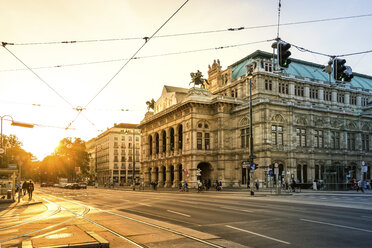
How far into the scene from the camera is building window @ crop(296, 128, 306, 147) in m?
57.1

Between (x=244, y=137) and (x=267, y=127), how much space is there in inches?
235

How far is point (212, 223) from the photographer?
14031 millimetres

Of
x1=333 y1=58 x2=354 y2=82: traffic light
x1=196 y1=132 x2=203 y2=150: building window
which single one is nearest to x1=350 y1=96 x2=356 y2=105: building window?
x1=196 y1=132 x2=203 y2=150: building window

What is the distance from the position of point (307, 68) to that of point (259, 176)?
30.4m

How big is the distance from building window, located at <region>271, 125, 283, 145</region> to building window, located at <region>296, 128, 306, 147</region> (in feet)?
11.5

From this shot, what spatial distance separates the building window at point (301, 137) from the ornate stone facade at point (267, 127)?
0.56 feet

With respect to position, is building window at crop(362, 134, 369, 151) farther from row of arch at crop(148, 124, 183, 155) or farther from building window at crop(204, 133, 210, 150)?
row of arch at crop(148, 124, 183, 155)

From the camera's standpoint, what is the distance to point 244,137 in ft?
193

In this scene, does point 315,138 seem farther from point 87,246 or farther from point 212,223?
point 87,246

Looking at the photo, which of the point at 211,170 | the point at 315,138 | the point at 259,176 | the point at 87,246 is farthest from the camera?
the point at 211,170

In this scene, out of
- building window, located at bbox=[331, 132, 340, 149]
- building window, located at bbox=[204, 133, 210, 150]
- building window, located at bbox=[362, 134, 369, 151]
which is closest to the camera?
building window, located at bbox=[331, 132, 340, 149]

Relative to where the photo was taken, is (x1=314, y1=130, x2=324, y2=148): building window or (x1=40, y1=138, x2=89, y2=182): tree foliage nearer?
(x1=314, y1=130, x2=324, y2=148): building window

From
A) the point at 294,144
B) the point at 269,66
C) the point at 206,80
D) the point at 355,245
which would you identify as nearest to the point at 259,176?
the point at 294,144

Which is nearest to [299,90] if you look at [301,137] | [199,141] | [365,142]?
[301,137]
